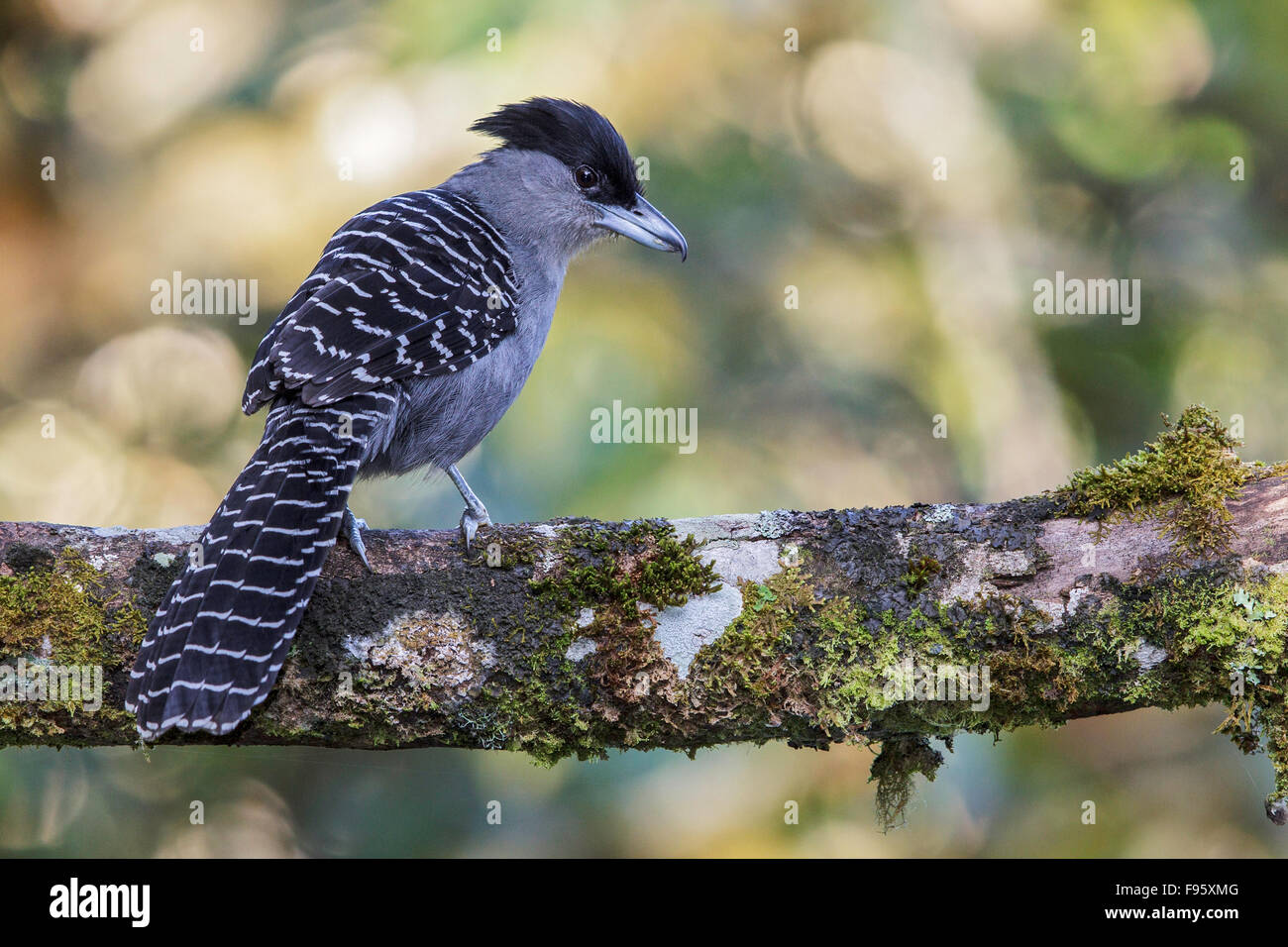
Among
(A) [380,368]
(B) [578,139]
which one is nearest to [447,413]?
(A) [380,368]

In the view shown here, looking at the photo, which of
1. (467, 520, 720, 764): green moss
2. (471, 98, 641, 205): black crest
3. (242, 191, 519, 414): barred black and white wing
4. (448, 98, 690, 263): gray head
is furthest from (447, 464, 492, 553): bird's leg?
(471, 98, 641, 205): black crest

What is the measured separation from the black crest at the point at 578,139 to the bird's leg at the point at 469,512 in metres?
1.53

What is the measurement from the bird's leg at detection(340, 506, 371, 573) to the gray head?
6.19ft

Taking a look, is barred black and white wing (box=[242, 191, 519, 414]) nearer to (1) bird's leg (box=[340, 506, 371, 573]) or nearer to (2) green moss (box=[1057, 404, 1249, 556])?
(1) bird's leg (box=[340, 506, 371, 573])

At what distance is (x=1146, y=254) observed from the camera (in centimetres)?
577

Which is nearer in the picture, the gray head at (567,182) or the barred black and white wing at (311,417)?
the barred black and white wing at (311,417)

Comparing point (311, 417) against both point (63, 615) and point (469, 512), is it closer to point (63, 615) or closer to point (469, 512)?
point (469, 512)

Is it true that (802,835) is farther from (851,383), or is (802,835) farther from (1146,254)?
(1146,254)

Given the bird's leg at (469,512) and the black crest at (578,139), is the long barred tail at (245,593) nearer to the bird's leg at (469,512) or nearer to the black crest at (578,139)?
the bird's leg at (469,512)

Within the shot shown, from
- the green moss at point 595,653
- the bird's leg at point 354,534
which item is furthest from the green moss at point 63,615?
the green moss at point 595,653

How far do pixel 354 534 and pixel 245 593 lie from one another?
36 cm

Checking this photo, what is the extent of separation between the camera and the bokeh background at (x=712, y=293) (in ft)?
17.4

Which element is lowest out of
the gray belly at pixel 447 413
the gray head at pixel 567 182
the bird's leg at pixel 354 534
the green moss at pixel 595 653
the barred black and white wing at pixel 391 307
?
the green moss at pixel 595 653

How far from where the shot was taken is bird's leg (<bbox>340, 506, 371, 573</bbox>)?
3334 millimetres
